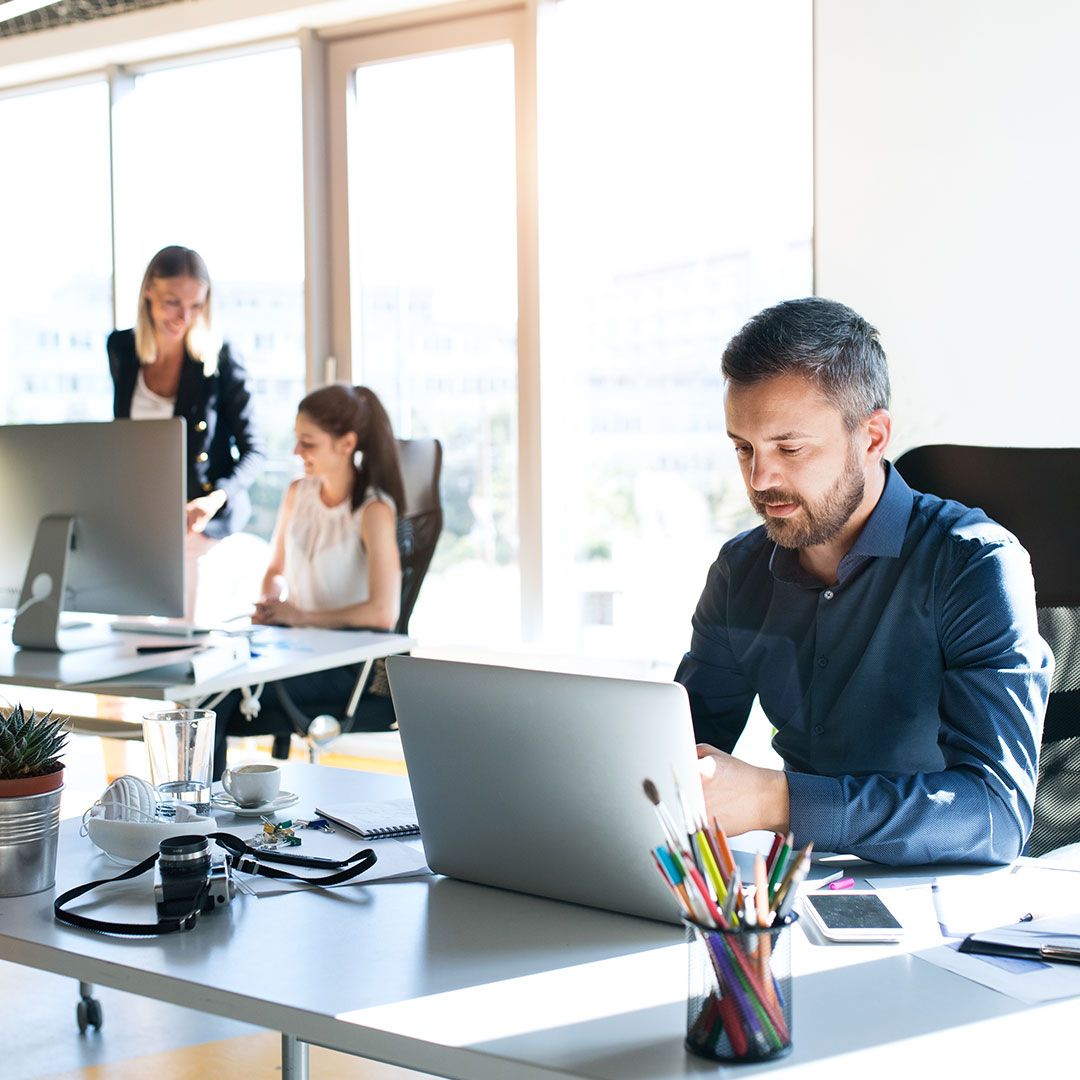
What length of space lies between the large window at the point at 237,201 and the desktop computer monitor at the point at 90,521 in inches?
80.3

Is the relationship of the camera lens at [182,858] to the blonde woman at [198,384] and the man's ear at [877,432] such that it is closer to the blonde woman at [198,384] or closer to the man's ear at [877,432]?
the man's ear at [877,432]

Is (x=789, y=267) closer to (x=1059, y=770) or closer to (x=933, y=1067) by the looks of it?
(x=1059, y=770)

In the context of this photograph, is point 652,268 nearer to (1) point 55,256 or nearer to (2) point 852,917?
(1) point 55,256

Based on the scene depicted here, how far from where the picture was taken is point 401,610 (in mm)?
3256

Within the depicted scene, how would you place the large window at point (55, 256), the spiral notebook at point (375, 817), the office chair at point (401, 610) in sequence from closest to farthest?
the spiral notebook at point (375, 817) < the office chair at point (401, 610) < the large window at point (55, 256)

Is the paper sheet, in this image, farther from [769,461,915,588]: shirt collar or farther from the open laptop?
[769,461,915,588]: shirt collar

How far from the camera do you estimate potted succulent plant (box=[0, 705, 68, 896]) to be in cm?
122

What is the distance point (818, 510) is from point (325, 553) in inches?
80.1

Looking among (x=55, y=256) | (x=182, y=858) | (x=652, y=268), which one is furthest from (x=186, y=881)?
(x=55, y=256)

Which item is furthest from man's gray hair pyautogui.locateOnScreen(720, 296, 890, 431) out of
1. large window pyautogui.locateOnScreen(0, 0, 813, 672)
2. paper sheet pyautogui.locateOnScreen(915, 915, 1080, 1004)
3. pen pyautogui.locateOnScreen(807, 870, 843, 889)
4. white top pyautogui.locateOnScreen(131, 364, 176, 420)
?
white top pyautogui.locateOnScreen(131, 364, 176, 420)

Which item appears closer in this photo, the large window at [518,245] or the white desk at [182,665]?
the white desk at [182,665]

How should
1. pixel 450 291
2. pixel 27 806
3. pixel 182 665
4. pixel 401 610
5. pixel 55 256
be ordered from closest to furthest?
pixel 27 806 < pixel 182 665 < pixel 401 610 < pixel 450 291 < pixel 55 256

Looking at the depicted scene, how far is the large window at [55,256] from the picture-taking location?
503 cm

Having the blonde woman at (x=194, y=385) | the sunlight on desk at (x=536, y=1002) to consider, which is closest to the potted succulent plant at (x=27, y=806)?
the sunlight on desk at (x=536, y=1002)
